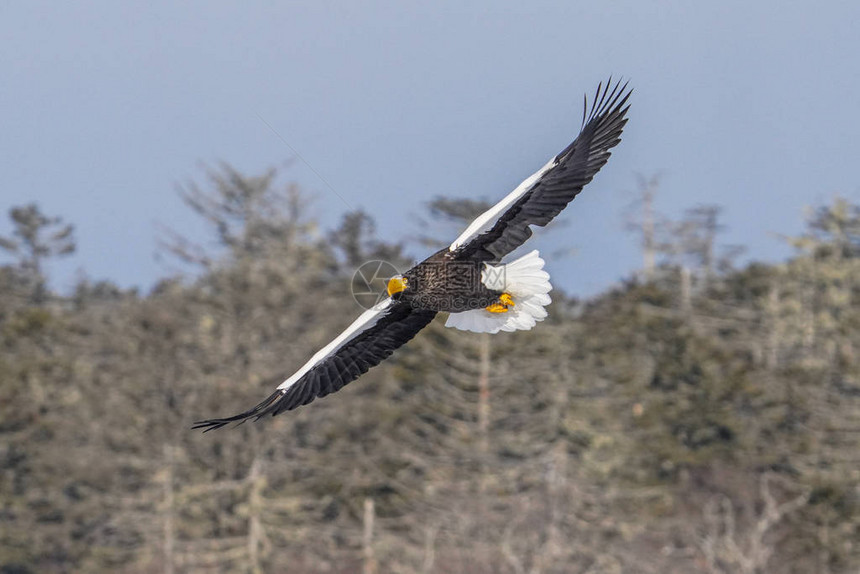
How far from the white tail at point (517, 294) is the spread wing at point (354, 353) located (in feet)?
1.16

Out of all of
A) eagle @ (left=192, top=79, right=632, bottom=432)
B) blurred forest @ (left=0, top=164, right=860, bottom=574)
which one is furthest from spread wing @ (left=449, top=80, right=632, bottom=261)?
blurred forest @ (left=0, top=164, right=860, bottom=574)

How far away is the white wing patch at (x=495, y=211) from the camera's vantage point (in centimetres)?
842

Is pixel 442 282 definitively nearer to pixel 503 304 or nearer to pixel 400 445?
pixel 503 304

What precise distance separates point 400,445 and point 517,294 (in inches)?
719

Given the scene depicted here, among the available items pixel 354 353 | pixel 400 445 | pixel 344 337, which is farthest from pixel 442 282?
pixel 400 445

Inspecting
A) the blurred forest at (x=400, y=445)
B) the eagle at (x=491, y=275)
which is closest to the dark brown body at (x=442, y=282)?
the eagle at (x=491, y=275)

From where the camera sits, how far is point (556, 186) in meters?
8.85

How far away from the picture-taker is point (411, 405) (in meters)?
27.7

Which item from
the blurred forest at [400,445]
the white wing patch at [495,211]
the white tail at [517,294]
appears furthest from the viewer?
the blurred forest at [400,445]

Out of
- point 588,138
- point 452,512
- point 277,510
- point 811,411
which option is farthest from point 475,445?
point 588,138

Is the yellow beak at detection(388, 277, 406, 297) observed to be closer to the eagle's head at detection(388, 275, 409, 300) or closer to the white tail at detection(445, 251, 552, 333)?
the eagle's head at detection(388, 275, 409, 300)

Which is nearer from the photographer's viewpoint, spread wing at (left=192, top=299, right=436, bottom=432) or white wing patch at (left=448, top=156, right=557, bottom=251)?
white wing patch at (left=448, top=156, right=557, bottom=251)

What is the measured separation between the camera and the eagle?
28.8ft

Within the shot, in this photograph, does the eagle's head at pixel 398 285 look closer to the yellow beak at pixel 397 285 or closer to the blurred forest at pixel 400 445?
the yellow beak at pixel 397 285
